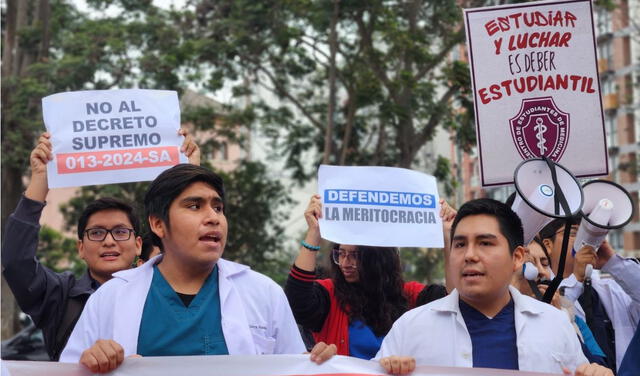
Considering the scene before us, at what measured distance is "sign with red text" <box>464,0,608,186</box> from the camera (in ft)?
17.1

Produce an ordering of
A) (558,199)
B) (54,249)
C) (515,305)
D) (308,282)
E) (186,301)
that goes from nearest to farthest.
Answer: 1. (186,301)
2. (515,305)
3. (558,199)
4. (308,282)
5. (54,249)

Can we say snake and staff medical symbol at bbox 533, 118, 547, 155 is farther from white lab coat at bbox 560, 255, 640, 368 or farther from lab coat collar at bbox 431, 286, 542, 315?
lab coat collar at bbox 431, 286, 542, 315

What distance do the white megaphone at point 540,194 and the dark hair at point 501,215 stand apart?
315 mm

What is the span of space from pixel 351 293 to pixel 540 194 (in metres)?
1.31

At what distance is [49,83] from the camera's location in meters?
18.7

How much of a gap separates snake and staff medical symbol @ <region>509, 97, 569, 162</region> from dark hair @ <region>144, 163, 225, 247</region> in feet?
5.93

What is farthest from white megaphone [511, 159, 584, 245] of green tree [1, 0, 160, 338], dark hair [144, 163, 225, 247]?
green tree [1, 0, 160, 338]

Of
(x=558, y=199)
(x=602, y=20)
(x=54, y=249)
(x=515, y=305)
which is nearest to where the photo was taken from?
(x=515, y=305)

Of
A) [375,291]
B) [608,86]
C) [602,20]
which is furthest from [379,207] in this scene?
[608,86]


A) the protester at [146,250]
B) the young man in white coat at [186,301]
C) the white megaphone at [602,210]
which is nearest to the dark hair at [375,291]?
the protester at [146,250]

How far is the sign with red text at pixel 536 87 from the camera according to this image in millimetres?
5199

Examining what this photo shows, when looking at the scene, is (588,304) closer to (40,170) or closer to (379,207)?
(379,207)

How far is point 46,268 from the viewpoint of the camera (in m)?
4.91

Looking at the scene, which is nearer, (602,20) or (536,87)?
(536,87)
